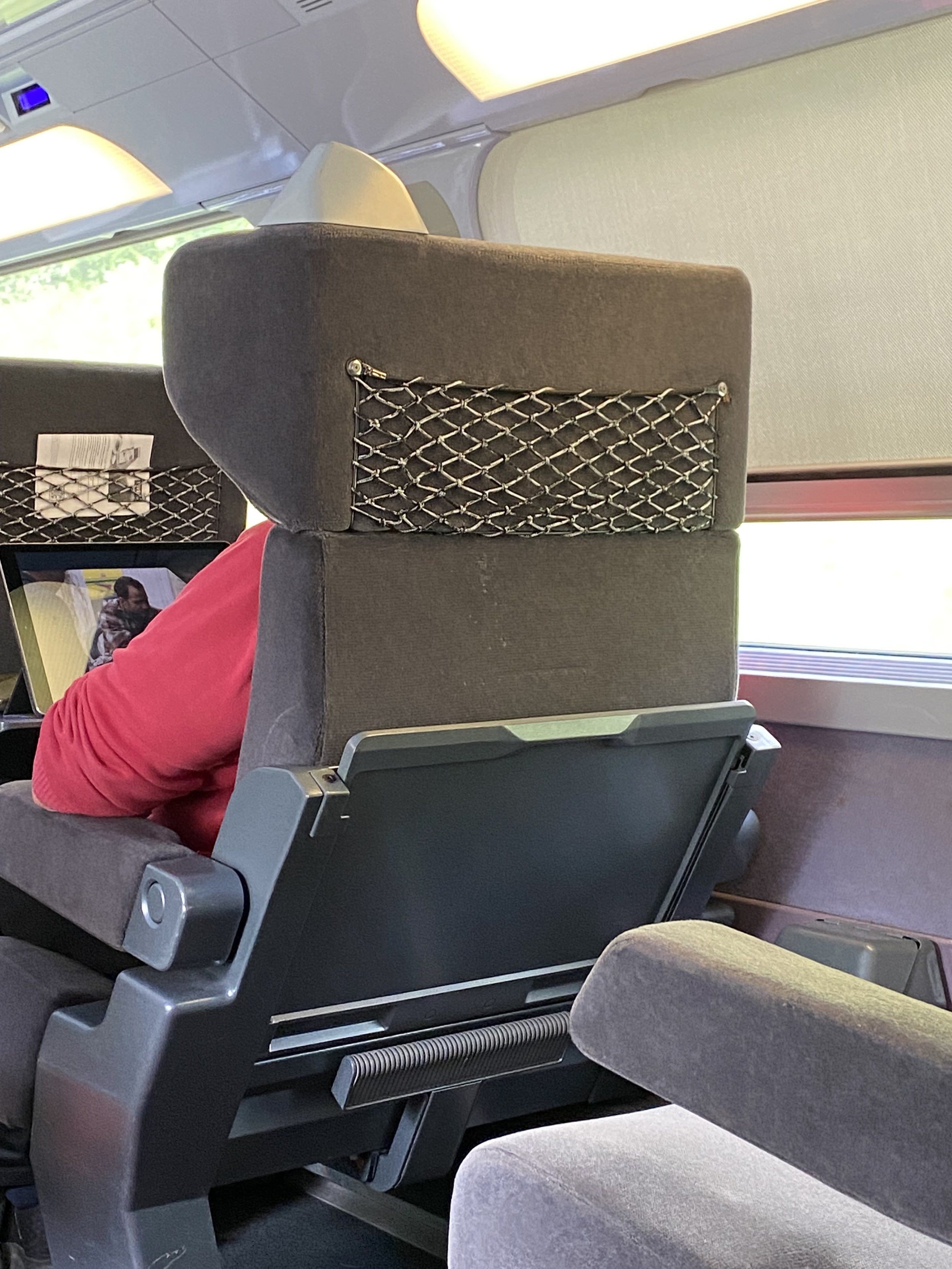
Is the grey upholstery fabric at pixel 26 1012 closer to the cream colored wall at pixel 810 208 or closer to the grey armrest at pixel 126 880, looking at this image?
the grey armrest at pixel 126 880

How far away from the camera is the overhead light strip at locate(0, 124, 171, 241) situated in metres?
2.96

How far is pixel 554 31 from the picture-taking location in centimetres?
221

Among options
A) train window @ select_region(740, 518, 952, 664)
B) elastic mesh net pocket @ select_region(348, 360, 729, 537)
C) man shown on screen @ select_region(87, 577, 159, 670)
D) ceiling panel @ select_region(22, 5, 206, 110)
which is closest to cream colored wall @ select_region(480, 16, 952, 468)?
train window @ select_region(740, 518, 952, 664)

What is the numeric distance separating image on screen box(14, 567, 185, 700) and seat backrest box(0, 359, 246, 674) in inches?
5.9

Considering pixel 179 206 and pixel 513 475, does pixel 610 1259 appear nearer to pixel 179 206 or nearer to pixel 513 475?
pixel 513 475

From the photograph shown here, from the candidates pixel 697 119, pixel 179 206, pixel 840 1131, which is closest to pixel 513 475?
pixel 840 1131

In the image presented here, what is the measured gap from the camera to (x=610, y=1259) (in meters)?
0.89

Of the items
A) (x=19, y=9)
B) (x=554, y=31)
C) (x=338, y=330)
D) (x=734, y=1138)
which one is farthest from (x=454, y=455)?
(x=19, y=9)

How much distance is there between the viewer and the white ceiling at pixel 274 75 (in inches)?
85.0

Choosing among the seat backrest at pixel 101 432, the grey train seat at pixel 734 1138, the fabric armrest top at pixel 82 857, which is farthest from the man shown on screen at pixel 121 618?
the grey train seat at pixel 734 1138

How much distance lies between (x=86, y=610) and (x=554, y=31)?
1385 millimetres

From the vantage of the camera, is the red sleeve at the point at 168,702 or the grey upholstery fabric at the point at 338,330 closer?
the grey upholstery fabric at the point at 338,330

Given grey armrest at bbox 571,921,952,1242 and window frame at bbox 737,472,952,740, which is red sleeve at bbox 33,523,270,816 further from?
window frame at bbox 737,472,952,740

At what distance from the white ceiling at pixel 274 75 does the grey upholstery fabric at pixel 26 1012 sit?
164cm
